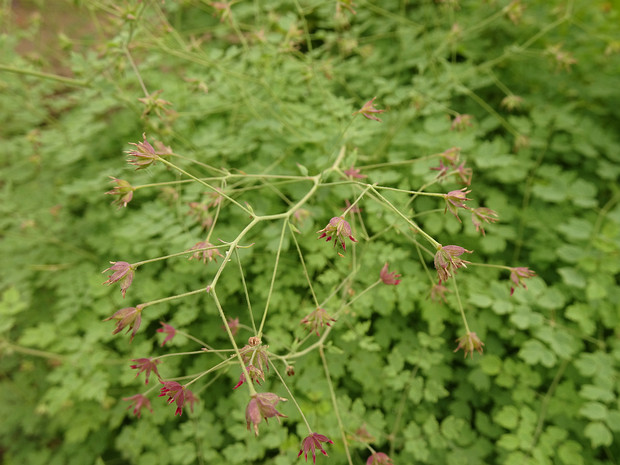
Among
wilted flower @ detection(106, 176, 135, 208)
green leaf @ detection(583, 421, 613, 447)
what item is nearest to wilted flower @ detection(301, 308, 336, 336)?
wilted flower @ detection(106, 176, 135, 208)

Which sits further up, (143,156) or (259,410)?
(143,156)

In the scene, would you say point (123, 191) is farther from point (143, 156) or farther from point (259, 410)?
point (259, 410)

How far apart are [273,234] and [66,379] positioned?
1.58 metres

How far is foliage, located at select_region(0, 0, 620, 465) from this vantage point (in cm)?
191

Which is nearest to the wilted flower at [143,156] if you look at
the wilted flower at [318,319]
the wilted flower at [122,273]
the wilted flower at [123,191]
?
the wilted flower at [123,191]

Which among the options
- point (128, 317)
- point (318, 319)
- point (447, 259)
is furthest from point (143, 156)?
point (447, 259)

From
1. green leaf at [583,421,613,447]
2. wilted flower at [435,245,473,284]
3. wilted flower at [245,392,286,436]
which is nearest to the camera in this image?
wilted flower at [245,392,286,436]

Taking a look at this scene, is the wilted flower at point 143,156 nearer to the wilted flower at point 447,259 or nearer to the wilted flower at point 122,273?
the wilted flower at point 122,273

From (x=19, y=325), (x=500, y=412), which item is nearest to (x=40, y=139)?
(x=19, y=325)

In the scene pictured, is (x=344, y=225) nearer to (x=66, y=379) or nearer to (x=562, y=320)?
(x=562, y=320)

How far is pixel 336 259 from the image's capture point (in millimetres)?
2094

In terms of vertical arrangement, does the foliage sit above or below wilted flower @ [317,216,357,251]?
below

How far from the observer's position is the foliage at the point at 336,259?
6.25 ft

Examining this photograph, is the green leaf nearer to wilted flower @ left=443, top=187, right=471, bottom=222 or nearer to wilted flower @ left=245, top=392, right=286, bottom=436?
wilted flower @ left=443, top=187, right=471, bottom=222
